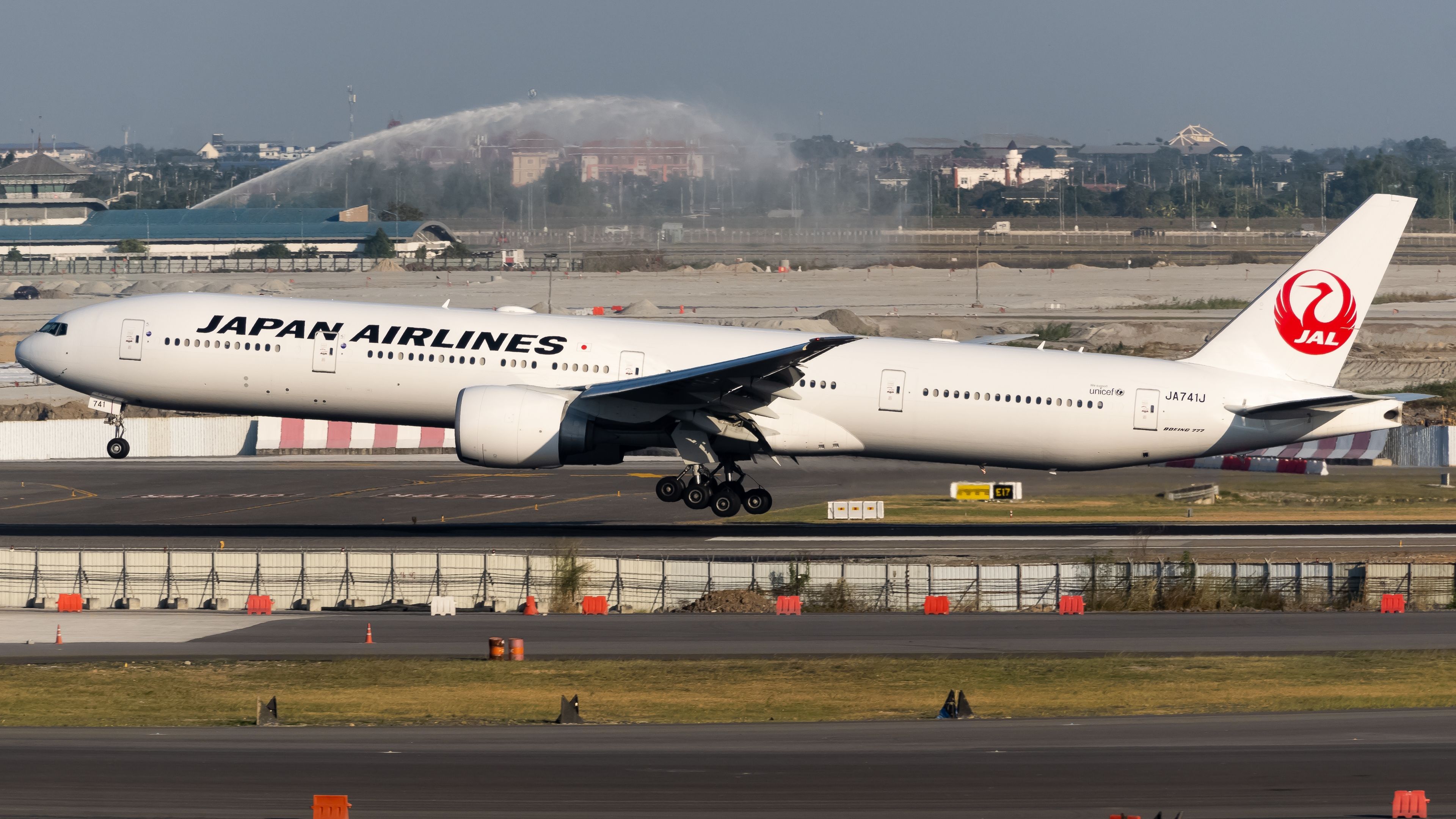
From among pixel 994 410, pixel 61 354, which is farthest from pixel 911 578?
pixel 61 354

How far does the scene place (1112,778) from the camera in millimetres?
20828

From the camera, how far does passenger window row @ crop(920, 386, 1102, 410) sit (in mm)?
44469

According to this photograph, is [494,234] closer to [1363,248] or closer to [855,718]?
[1363,248]

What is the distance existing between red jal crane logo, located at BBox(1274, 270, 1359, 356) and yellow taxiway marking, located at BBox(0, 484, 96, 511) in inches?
1656

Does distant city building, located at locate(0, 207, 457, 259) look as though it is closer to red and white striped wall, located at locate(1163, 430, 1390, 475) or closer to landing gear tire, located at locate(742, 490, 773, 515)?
red and white striped wall, located at locate(1163, 430, 1390, 475)

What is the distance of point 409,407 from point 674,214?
8525 centimetres

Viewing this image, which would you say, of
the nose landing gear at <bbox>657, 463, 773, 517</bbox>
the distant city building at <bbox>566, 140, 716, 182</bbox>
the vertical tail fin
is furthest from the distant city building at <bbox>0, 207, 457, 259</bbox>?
the vertical tail fin

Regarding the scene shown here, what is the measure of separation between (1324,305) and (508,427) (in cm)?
2406

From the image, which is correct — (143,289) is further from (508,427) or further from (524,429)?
(524,429)

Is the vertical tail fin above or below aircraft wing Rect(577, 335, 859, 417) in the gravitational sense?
above

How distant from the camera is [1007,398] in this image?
4466 cm

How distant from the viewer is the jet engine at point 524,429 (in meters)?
42.2

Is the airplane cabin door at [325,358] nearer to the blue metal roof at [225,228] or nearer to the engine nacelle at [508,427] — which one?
the engine nacelle at [508,427]

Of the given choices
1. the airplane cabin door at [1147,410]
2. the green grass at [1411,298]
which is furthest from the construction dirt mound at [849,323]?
the airplane cabin door at [1147,410]
